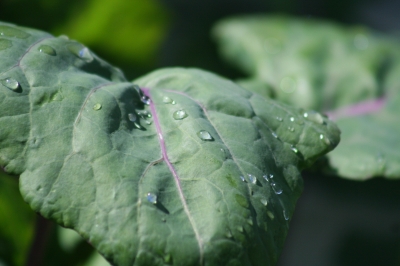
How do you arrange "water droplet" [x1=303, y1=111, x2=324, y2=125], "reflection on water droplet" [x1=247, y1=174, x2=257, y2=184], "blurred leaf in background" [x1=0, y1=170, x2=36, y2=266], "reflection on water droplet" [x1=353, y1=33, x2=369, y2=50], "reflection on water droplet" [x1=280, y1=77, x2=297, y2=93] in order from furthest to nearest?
"reflection on water droplet" [x1=353, y1=33, x2=369, y2=50] < "reflection on water droplet" [x1=280, y1=77, x2=297, y2=93] < "blurred leaf in background" [x1=0, y1=170, x2=36, y2=266] < "water droplet" [x1=303, y1=111, x2=324, y2=125] < "reflection on water droplet" [x1=247, y1=174, x2=257, y2=184]

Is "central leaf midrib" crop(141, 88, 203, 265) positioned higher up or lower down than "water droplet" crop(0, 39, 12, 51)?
lower down

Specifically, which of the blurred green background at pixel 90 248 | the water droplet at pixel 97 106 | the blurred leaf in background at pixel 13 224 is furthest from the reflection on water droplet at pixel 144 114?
the blurred leaf in background at pixel 13 224

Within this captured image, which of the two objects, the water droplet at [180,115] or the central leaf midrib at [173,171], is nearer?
the central leaf midrib at [173,171]

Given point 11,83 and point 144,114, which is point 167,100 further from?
point 11,83

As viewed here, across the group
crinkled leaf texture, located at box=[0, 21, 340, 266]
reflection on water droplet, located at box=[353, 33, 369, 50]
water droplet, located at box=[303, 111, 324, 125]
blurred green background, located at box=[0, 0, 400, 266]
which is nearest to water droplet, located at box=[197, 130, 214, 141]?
crinkled leaf texture, located at box=[0, 21, 340, 266]

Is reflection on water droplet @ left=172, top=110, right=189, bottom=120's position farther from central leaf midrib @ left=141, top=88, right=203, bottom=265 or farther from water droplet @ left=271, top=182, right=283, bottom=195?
water droplet @ left=271, top=182, right=283, bottom=195

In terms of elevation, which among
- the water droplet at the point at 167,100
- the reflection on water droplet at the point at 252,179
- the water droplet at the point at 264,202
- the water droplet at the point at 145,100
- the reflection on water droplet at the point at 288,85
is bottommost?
the reflection on water droplet at the point at 288,85

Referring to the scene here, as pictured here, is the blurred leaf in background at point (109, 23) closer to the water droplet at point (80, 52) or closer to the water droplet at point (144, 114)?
the water droplet at point (80, 52)

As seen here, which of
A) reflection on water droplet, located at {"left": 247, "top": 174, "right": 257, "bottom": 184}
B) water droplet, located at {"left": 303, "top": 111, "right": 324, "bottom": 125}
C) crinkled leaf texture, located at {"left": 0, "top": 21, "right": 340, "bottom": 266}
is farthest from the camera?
water droplet, located at {"left": 303, "top": 111, "right": 324, "bottom": 125}
